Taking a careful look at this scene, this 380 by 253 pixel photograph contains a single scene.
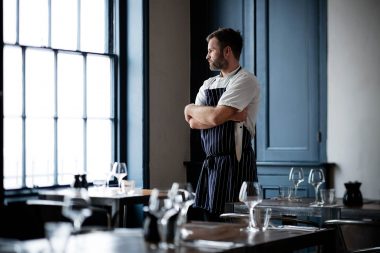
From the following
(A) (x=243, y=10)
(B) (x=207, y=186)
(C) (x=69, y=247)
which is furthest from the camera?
(A) (x=243, y=10)

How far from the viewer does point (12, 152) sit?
5410 millimetres

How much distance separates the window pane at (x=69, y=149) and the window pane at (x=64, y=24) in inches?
23.8

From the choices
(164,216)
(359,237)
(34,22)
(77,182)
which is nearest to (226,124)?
(359,237)

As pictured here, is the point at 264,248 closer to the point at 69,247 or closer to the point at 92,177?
the point at 69,247

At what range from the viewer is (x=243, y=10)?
21.2 feet

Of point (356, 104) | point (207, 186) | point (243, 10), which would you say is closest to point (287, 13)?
point (243, 10)

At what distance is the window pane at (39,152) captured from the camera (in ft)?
18.2

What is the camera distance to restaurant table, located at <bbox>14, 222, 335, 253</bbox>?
2.56 m

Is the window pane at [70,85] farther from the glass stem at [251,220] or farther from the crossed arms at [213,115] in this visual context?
the glass stem at [251,220]

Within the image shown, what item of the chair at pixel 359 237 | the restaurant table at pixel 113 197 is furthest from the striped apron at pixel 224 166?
the chair at pixel 359 237

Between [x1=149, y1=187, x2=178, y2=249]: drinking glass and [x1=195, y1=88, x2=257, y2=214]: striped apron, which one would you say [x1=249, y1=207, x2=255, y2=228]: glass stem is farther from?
[x1=195, y1=88, x2=257, y2=214]: striped apron

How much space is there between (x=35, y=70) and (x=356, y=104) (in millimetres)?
2451

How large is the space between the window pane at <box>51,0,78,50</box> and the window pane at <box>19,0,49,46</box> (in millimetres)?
84

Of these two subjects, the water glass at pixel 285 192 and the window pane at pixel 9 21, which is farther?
the window pane at pixel 9 21
